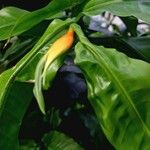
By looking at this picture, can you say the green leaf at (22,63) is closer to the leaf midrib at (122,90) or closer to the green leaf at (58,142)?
the leaf midrib at (122,90)

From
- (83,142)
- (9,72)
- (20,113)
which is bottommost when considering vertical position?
(83,142)

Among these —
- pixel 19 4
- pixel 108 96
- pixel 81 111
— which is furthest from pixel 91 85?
pixel 19 4

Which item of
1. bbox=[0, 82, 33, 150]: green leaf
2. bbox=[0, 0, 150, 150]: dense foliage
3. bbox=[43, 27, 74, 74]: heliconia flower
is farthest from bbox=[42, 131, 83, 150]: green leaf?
bbox=[43, 27, 74, 74]: heliconia flower

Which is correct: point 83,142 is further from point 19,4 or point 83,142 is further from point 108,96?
point 19,4

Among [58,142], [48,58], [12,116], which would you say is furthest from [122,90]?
[58,142]

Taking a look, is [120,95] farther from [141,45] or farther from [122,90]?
[141,45]

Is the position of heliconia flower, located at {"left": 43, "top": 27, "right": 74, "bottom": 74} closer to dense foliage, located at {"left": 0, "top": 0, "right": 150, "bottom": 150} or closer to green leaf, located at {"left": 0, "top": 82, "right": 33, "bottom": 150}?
dense foliage, located at {"left": 0, "top": 0, "right": 150, "bottom": 150}
